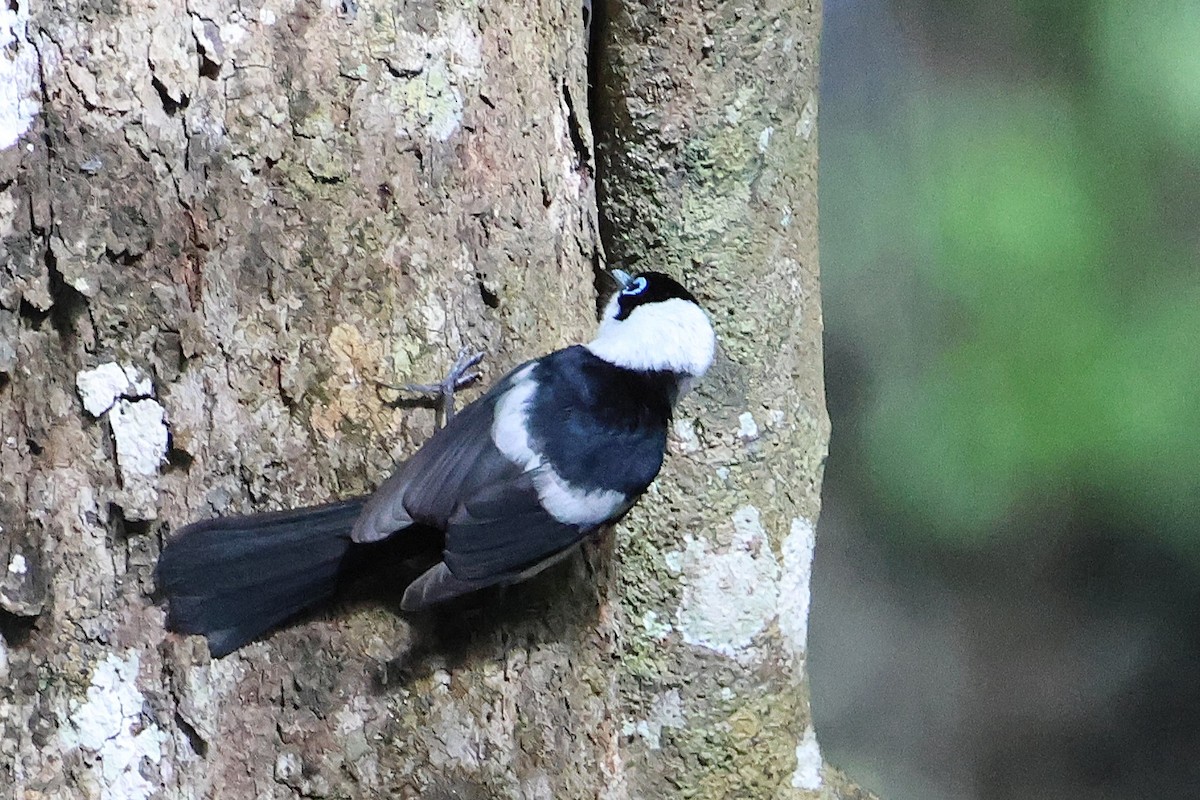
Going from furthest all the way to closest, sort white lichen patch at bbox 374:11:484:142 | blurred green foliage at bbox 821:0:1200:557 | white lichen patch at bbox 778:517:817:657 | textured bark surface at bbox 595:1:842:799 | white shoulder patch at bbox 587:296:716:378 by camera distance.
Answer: blurred green foliage at bbox 821:0:1200:557
white lichen patch at bbox 778:517:817:657
textured bark surface at bbox 595:1:842:799
white shoulder patch at bbox 587:296:716:378
white lichen patch at bbox 374:11:484:142

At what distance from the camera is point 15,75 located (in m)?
0.77

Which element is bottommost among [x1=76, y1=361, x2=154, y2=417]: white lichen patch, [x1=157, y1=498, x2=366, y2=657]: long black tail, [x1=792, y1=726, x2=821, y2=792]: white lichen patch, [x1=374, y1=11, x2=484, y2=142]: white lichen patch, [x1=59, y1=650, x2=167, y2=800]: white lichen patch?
[x1=792, y1=726, x2=821, y2=792]: white lichen patch

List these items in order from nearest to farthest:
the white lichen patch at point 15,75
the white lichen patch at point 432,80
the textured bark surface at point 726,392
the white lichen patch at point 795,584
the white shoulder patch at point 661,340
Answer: the white lichen patch at point 15,75 < the white lichen patch at point 432,80 < the white shoulder patch at point 661,340 < the textured bark surface at point 726,392 < the white lichen patch at point 795,584

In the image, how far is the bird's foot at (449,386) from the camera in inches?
35.0

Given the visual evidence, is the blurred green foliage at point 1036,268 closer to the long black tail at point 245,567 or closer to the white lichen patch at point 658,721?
the white lichen patch at point 658,721

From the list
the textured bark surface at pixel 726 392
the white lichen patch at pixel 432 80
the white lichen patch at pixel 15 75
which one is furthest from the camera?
the textured bark surface at pixel 726 392

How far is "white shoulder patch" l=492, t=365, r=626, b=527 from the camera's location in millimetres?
913

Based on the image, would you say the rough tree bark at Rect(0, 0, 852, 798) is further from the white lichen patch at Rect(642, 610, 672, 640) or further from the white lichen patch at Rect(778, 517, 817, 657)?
the white lichen patch at Rect(778, 517, 817, 657)

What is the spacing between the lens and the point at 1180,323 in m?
1.65

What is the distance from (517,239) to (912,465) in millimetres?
1066

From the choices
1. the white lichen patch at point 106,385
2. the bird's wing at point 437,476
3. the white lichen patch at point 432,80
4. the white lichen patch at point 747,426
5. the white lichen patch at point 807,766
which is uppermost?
the white lichen patch at point 432,80

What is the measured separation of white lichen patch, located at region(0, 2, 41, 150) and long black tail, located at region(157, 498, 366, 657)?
0.36 meters

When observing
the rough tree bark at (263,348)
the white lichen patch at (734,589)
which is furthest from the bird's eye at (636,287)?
the white lichen patch at (734,589)

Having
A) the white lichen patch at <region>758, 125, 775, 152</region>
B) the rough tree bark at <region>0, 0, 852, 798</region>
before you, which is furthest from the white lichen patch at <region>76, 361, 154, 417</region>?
the white lichen patch at <region>758, 125, 775, 152</region>
